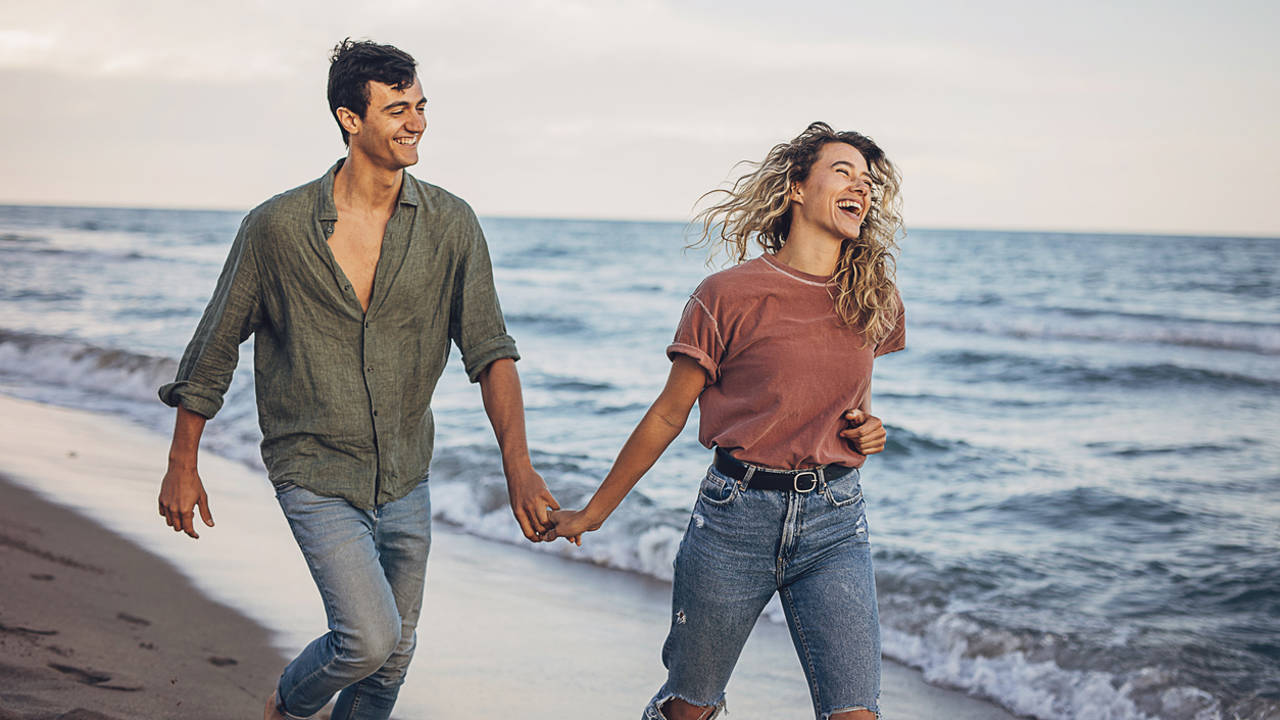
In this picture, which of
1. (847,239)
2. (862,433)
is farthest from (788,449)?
(847,239)

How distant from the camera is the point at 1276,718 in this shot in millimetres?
4656

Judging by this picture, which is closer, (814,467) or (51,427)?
(814,467)

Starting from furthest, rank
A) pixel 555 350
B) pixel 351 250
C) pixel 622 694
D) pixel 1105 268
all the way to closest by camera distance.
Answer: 1. pixel 1105 268
2. pixel 555 350
3. pixel 622 694
4. pixel 351 250

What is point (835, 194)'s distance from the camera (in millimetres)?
2955

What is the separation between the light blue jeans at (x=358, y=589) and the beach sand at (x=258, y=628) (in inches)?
A: 46.9

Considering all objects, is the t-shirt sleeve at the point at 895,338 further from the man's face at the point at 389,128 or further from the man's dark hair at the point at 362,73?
the man's dark hair at the point at 362,73

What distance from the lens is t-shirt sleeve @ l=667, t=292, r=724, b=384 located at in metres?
2.84

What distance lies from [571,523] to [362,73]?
1.39 meters

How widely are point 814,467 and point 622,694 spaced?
2181 millimetres

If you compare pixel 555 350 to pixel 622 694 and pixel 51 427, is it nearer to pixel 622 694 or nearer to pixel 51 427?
pixel 51 427

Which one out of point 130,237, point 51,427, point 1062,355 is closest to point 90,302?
point 51,427

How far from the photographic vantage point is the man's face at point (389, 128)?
2969 mm

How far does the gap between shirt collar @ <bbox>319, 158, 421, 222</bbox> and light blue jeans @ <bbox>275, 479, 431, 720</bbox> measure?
747mm

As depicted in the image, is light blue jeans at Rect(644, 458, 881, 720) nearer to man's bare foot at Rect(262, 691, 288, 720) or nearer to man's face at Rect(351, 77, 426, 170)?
man's bare foot at Rect(262, 691, 288, 720)
